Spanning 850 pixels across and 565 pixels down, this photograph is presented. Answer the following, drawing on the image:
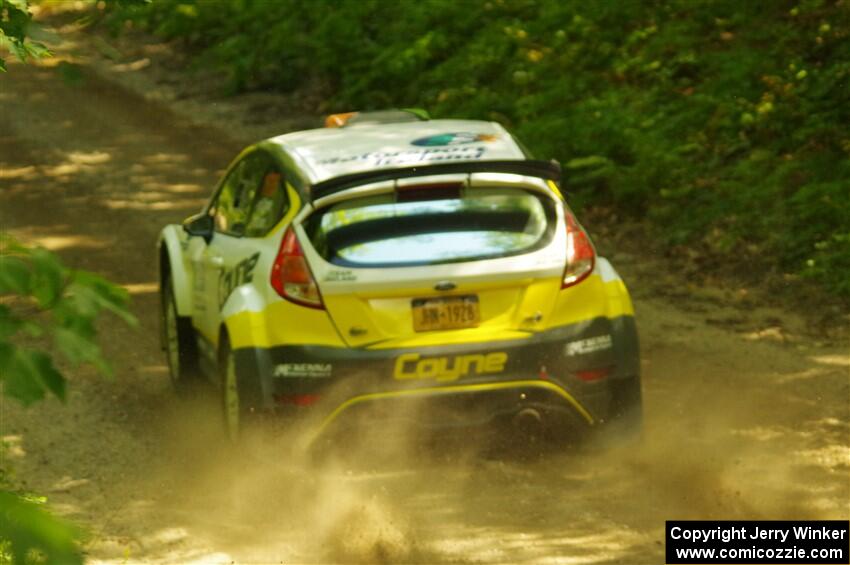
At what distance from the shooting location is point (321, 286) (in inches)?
287

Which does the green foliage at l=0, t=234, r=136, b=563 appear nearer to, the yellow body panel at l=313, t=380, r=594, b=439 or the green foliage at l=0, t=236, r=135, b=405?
the green foliage at l=0, t=236, r=135, b=405

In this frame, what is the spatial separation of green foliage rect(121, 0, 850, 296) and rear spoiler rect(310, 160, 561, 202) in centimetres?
451

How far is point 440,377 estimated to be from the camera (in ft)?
23.8

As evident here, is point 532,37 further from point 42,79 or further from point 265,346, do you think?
point 265,346

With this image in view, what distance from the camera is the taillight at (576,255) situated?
7.45 meters

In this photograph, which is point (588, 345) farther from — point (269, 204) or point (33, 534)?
point (33, 534)

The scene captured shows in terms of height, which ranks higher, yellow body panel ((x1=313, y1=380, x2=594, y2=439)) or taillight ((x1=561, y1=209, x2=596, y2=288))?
taillight ((x1=561, y1=209, x2=596, y2=288))

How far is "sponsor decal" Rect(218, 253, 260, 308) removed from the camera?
25.6ft

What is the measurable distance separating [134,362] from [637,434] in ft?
13.8

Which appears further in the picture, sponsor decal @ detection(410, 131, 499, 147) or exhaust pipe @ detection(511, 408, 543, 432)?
sponsor decal @ detection(410, 131, 499, 147)

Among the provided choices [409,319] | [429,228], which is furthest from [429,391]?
[429,228]

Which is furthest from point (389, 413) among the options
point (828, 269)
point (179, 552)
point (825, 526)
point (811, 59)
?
point (811, 59)

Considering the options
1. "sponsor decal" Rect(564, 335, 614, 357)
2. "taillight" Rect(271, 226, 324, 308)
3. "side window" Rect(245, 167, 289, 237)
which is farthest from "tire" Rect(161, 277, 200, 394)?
"sponsor decal" Rect(564, 335, 614, 357)

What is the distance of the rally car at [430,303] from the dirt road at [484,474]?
0.36 meters
